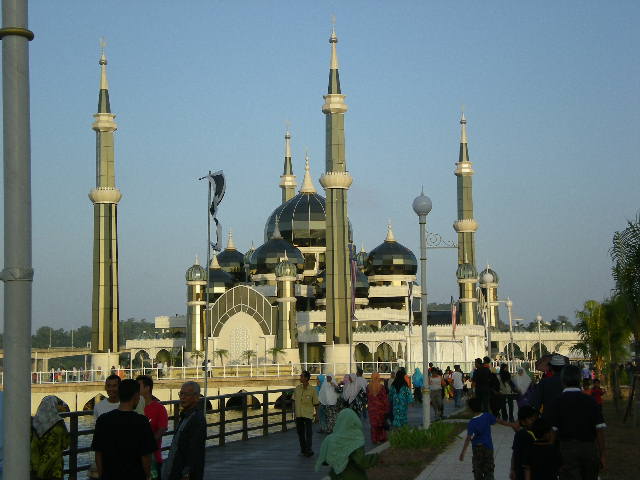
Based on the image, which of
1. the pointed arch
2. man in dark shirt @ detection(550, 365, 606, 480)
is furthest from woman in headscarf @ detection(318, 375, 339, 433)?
the pointed arch

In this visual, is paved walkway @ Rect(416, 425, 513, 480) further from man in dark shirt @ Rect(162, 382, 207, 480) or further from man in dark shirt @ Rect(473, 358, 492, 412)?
man in dark shirt @ Rect(162, 382, 207, 480)

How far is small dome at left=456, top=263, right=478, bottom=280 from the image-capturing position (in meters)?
81.8

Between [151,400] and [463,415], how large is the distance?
67.5ft

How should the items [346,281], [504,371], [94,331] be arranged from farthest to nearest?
1. [94,331]
2. [346,281]
3. [504,371]

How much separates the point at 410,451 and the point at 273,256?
5989 centimetres

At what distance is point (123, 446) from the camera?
8.27 m

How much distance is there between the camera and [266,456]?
1967 centimetres

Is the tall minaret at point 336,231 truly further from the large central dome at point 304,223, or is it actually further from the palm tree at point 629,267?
the palm tree at point 629,267

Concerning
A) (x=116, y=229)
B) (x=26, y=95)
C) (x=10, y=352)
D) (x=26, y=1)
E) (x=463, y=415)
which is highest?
(x=116, y=229)

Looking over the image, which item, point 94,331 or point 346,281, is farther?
point 94,331

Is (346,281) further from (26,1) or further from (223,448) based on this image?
(26,1)

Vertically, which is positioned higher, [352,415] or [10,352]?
[10,352]

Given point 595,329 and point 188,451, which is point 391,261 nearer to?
point 595,329

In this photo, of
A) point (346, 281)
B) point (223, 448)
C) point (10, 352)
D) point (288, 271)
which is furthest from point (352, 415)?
point (288, 271)
